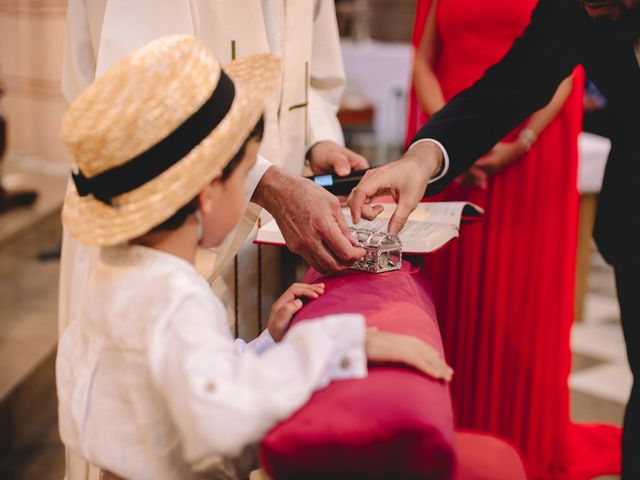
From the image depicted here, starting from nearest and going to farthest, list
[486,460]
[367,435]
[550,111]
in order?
[367,435], [486,460], [550,111]

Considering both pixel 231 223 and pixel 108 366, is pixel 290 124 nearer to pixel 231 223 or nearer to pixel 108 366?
pixel 231 223

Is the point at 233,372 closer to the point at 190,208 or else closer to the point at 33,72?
the point at 190,208

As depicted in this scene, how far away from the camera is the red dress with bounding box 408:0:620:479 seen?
2.74 metres

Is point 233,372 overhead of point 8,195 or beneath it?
overhead

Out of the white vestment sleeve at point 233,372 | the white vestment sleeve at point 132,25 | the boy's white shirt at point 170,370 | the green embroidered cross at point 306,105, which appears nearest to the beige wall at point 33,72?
the green embroidered cross at point 306,105

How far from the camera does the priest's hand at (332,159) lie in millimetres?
2030

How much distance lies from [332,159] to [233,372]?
3.55 ft

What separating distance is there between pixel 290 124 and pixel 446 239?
682 millimetres

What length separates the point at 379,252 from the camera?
155 cm

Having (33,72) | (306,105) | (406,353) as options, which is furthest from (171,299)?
(33,72)

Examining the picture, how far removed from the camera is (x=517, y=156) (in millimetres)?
2711

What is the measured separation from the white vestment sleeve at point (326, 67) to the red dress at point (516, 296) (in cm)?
54

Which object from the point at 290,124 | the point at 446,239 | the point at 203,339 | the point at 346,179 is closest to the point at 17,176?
the point at 290,124

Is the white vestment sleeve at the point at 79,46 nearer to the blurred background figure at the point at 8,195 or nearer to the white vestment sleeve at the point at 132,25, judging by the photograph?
the white vestment sleeve at the point at 132,25
